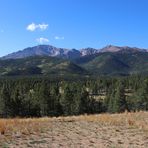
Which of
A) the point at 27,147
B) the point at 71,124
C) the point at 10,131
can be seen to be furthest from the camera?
the point at 71,124

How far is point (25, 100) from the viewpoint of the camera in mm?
96750

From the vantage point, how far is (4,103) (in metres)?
88.9

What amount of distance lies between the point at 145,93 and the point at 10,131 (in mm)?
86690

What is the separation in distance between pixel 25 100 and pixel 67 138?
78546 millimetres

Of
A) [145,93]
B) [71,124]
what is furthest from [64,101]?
[71,124]

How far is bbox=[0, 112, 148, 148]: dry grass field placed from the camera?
17.8 m

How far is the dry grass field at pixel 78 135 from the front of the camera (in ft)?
58.5

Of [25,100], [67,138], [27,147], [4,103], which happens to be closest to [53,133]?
[67,138]

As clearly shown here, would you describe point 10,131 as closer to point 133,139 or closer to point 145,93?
point 133,139

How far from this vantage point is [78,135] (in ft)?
66.5

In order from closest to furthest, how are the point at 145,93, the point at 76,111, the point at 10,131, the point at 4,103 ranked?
the point at 10,131
the point at 4,103
the point at 76,111
the point at 145,93

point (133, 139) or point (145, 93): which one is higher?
point (145, 93)

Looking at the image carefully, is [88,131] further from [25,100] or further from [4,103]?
[25,100]

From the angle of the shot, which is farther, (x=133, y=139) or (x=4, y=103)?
(x=4, y=103)
